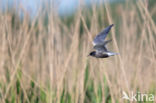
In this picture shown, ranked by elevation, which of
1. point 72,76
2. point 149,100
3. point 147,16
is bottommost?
point 149,100

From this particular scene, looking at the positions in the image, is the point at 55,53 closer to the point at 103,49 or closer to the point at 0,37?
the point at 103,49

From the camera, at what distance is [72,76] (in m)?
1.87

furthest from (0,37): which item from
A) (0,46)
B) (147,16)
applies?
(147,16)

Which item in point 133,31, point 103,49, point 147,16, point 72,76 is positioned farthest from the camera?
point 133,31

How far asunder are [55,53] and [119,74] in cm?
34

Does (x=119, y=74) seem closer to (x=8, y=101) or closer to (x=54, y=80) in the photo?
(x=54, y=80)

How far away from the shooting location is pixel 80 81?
5.25 ft

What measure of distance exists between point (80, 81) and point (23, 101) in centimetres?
34

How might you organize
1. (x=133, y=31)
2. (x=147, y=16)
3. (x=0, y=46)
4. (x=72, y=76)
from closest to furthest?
(x=147, y=16), (x=0, y=46), (x=72, y=76), (x=133, y=31)

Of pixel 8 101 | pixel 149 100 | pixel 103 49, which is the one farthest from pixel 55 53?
pixel 149 100

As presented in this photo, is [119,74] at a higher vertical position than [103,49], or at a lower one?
lower

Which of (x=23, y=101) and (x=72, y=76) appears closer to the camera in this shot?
(x=23, y=101)

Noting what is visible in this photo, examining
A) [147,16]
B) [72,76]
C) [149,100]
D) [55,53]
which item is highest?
[147,16]

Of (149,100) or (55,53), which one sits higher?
(55,53)
